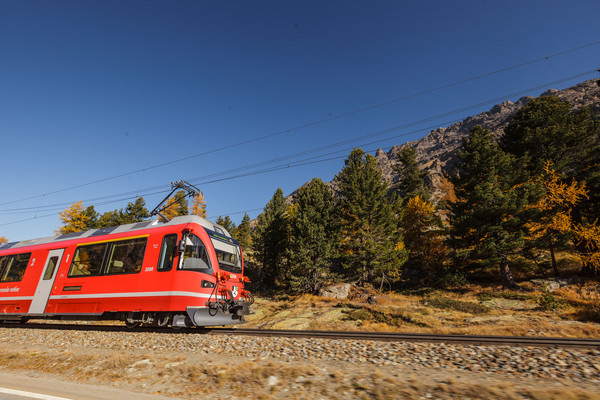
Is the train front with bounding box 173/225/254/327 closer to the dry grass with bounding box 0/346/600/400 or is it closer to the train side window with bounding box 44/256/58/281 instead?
the dry grass with bounding box 0/346/600/400

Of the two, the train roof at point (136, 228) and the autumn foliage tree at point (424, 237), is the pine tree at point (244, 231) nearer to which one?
the autumn foliage tree at point (424, 237)

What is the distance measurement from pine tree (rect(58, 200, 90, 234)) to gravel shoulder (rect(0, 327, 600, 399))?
4536cm

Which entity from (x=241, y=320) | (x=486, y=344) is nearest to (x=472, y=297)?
(x=486, y=344)

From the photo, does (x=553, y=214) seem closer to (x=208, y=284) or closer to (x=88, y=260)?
(x=208, y=284)

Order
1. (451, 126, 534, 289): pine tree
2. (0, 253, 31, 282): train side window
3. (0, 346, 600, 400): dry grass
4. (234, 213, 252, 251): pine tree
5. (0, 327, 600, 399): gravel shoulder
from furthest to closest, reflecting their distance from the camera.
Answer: (234, 213, 252, 251): pine tree < (451, 126, 534, 289): pine tree < (0, 253, 31, 282): train side window < (0, 327, 600, 399): gravel shoulder < (0, 346, 600, 400): dry grass

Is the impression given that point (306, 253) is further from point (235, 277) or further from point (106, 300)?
point (106, 300)

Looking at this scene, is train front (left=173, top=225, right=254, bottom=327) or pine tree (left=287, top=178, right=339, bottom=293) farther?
pine tree (left=287, top=178, right=339, bottom=293)

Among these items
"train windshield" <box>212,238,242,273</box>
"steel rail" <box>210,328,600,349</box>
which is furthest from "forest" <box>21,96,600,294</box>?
"steel rail" <box>210,328,600,349</box>

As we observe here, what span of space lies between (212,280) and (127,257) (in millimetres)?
3674

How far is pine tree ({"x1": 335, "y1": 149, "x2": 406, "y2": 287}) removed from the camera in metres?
23.0

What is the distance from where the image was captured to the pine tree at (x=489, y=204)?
2083 centimetres

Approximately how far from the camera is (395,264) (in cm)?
2261

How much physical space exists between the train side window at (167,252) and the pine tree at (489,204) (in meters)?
22.5

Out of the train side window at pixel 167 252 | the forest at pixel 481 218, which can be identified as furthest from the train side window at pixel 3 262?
the train side window at pixel 167 252
